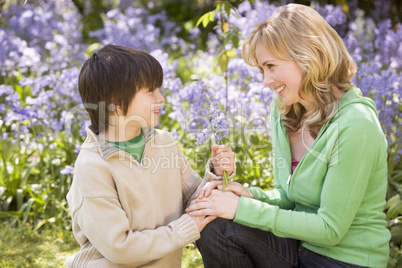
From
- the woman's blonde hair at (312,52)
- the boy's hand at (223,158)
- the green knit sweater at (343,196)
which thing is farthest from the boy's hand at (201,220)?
the woman's blonde hair at (312,52)

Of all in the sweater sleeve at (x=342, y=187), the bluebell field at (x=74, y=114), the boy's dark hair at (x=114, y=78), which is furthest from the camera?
the bluebell field at (x=74, y=114)

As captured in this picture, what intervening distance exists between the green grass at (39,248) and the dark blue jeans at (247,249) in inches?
27.9

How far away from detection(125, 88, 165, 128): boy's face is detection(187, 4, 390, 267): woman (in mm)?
409

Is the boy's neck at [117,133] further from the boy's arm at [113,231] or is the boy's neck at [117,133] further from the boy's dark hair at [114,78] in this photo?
the boy's arm at [113,231]

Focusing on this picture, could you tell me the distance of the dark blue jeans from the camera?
2195mm

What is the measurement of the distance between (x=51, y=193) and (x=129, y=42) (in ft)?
7.00

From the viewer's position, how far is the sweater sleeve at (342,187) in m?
1.96

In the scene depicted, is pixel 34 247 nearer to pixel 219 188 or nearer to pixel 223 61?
pixel 219 188

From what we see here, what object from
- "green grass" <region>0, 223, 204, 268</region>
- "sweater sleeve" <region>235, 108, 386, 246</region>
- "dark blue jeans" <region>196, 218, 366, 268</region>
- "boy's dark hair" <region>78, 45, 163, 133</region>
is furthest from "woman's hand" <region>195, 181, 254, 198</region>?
"green grass" <region>0, 223, 204, 268</region>

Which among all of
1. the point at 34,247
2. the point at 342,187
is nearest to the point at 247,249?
the point at 342,187

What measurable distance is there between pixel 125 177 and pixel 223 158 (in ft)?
1.51

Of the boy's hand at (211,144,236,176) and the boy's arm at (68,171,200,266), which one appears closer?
the boy's arm at (68,171,200,266)

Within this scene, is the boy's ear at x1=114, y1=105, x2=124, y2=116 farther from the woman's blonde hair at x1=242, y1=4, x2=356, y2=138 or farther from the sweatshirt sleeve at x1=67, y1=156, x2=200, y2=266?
the woman's blonde hair at x1=242, y1=4, x2=356, y2=138

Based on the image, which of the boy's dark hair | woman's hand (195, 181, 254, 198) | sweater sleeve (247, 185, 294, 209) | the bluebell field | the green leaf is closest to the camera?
the boy's dark hair
